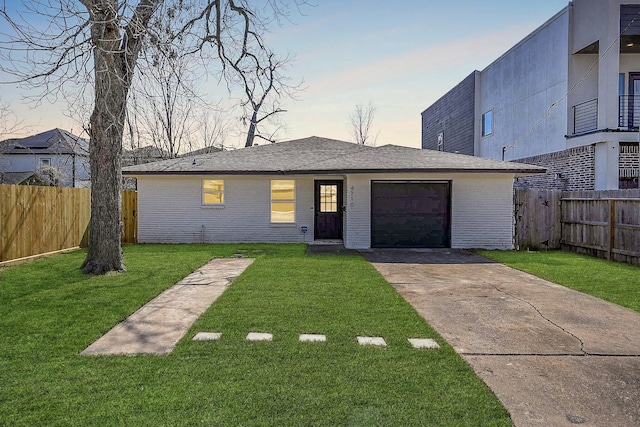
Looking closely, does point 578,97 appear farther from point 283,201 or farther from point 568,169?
point 283,201

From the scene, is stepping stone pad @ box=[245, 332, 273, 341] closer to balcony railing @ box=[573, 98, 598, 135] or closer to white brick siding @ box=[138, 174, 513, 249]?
white brick siding @ box=[138, 174, 513, 249]

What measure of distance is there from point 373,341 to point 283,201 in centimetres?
1021

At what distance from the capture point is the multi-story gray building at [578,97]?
14.0 m

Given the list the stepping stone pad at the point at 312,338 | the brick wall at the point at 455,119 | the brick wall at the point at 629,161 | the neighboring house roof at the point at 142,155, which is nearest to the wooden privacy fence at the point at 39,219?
the stepping stone pad at the point at 312,338

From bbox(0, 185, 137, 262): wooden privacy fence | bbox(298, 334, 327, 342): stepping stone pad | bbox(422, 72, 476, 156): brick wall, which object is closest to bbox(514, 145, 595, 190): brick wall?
bbox(422, 72, 476, 156): brick wall

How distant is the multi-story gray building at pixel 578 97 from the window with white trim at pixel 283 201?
33.7 feet

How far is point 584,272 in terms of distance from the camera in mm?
8930

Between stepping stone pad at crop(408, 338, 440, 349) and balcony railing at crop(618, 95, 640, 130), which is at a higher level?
balcony railing at crop(618, 95, 640, 130)

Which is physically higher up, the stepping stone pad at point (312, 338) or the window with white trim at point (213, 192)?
the window with white trim at point (213, 192)

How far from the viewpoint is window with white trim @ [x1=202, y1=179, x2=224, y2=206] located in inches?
563

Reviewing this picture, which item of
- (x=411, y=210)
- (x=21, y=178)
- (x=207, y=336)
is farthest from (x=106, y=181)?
(x=21, y=178)

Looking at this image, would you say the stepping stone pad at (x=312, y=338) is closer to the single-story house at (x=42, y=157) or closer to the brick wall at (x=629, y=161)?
the brick wall at (x=629, y=161)

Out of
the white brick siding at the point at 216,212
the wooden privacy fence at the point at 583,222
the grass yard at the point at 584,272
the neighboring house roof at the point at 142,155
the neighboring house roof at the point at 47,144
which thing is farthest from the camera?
the neighboring house roof at the point at 47,144

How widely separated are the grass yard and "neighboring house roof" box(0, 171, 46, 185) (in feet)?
86.9
